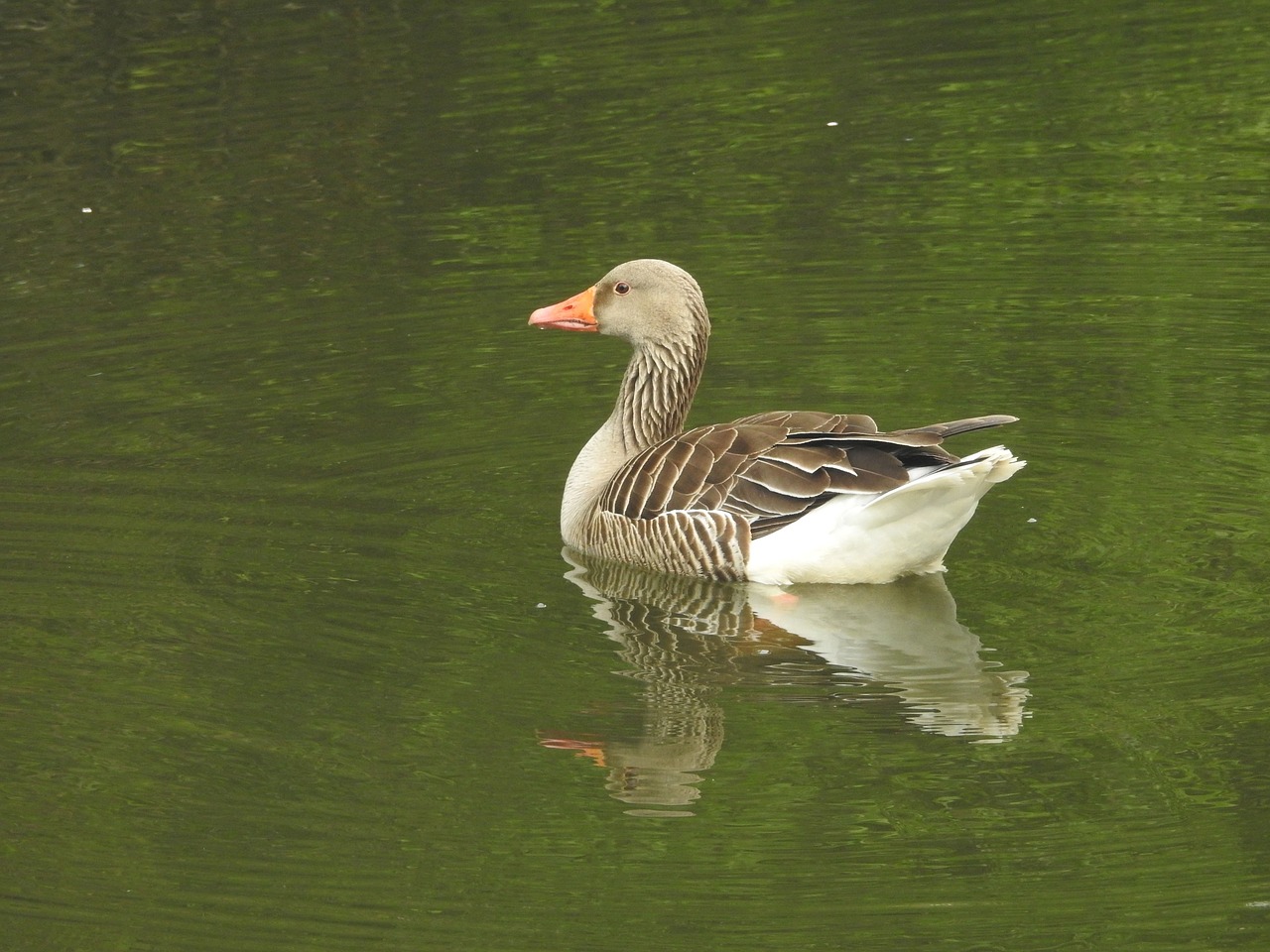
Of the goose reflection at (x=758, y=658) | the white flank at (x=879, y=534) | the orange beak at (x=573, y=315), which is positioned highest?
the orange beak at (x=573, y=315)

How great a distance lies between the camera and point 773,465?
8.82 metres

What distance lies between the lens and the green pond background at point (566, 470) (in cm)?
635

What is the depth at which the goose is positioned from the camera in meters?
8.45

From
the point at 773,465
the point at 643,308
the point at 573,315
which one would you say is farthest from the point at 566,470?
the point at 773,465

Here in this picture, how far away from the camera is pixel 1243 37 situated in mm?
18469

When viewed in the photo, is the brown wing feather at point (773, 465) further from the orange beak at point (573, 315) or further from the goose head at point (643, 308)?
the orange beak at point (573, 315)

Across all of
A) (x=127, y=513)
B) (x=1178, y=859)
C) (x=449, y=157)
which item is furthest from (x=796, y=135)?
(x=1178, y=859)

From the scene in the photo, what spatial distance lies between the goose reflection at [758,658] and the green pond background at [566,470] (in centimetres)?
3

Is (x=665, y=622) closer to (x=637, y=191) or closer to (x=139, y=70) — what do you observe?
(x=637, y=191)

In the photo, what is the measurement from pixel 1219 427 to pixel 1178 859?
4.57 metres

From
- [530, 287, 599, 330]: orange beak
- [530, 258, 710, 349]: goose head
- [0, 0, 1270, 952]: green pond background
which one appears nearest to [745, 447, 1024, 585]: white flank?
[0, 0, 1270, 952]: green pond background

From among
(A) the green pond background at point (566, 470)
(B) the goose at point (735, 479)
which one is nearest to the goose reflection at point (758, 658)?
(A) the green pond background at point (566, 470)

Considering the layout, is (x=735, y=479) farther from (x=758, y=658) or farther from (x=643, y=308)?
(x=643, y=308)

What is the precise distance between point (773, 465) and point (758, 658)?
1153mm
